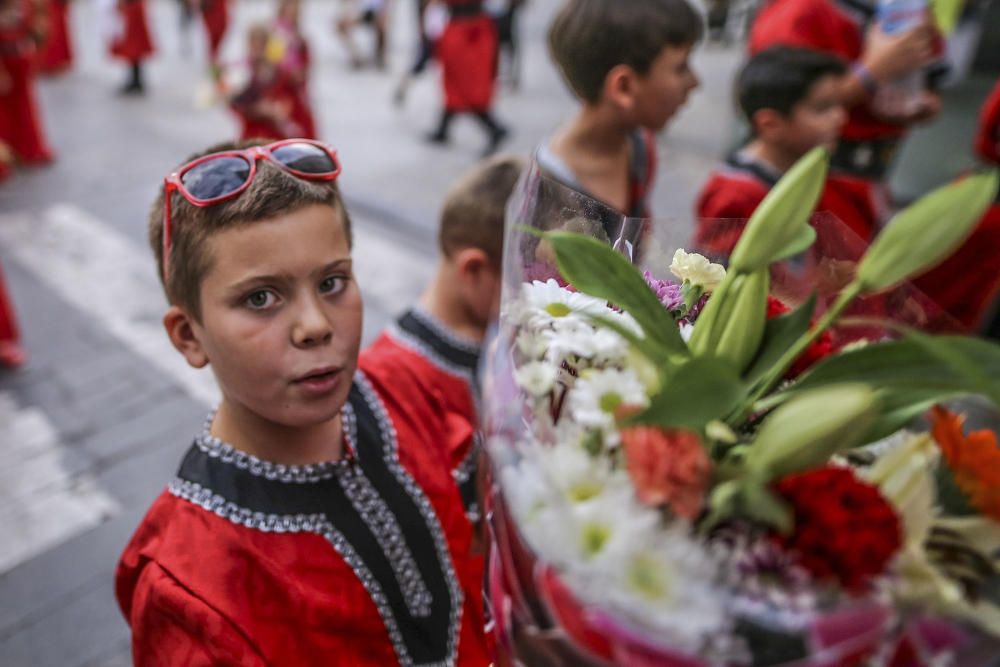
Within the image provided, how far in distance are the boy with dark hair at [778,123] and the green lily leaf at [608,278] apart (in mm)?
1712

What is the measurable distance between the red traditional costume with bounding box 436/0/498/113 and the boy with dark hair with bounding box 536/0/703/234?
4673 mm

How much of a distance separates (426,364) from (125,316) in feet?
9.98

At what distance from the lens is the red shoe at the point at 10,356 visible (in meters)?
3.84

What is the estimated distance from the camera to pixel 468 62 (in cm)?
708

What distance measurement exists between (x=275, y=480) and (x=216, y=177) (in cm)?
48

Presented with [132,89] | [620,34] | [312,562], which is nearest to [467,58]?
[132,89]

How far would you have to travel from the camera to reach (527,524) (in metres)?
0.68

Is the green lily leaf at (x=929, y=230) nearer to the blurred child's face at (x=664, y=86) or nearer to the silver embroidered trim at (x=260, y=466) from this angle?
Result: the silver embroidered trim at (x=260, y=466)

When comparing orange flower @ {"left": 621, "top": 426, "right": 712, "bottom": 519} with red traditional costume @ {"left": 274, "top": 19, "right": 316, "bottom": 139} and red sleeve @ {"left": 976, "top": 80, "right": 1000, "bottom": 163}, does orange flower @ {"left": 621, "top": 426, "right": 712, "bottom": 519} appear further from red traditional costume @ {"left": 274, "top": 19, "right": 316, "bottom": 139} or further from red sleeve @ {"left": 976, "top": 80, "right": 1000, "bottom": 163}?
red traditional costume @ {"left": 274, "top": 19, "right": 316, "bottom": 139}

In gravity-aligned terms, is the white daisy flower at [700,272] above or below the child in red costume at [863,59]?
above

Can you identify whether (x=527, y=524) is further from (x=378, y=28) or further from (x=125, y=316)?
(x=378, y=28)

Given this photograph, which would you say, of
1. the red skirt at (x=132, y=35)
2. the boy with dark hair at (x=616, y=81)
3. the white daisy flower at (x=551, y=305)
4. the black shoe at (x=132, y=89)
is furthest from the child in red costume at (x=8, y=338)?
the red skirt at (x=132, y=35)

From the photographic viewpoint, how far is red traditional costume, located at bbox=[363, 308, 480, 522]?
1.63 metres

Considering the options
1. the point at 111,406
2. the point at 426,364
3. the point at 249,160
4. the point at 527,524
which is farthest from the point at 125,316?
the point at 527,524
